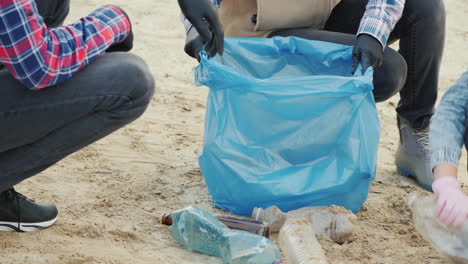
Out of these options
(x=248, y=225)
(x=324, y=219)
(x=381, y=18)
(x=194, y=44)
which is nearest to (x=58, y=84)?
(x=194, y=44)

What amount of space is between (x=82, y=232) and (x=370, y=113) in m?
0.99

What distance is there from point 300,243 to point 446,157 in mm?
486

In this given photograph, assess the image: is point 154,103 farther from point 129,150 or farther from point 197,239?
point 197,239

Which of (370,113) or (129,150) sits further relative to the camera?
(129,150)

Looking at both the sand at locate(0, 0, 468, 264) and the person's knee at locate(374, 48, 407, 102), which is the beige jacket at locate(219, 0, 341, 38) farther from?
the sand at locate(0, 0, 468, 264)

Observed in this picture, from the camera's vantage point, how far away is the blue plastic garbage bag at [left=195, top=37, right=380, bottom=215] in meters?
2.20

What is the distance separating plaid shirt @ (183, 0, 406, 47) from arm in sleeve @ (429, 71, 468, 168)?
0.42 meters

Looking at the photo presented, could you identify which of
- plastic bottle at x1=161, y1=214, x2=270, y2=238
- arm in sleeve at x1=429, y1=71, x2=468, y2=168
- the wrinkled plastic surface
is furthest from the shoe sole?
arm in sleeve at x1=429, y1=71, x2=468, y2=168

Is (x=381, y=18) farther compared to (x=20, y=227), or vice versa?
(x=381, y=18)

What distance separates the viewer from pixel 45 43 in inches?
69.1

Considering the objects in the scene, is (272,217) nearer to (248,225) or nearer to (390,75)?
(248,225)

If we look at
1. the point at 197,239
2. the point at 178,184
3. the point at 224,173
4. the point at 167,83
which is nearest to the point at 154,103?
the point at 167,83

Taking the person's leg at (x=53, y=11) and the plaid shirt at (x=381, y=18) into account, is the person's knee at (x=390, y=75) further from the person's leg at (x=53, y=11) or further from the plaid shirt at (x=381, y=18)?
the person's leg at (x=53, y=11)

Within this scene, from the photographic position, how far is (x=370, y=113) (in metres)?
2.27
